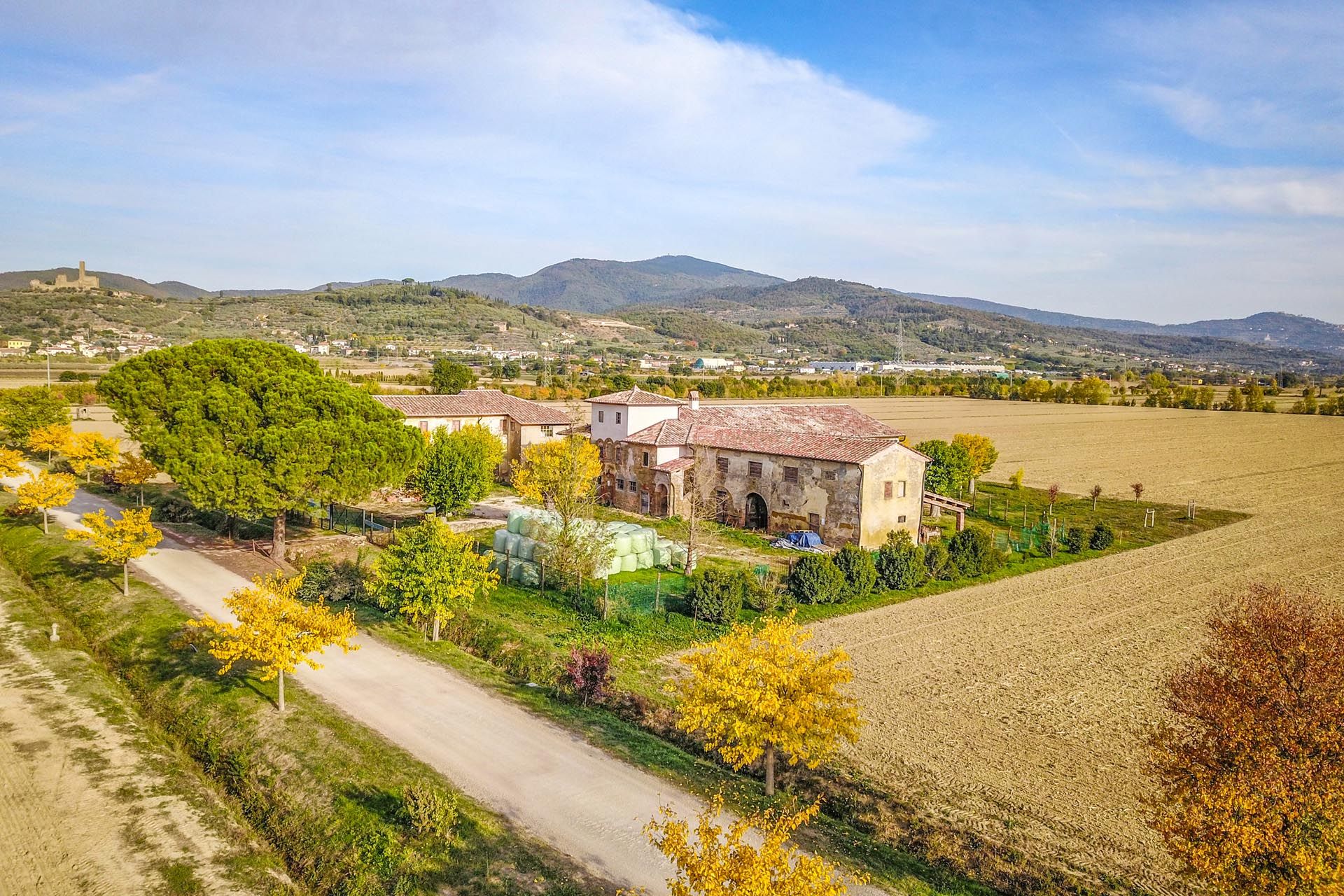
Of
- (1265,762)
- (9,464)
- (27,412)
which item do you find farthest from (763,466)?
(27,412)

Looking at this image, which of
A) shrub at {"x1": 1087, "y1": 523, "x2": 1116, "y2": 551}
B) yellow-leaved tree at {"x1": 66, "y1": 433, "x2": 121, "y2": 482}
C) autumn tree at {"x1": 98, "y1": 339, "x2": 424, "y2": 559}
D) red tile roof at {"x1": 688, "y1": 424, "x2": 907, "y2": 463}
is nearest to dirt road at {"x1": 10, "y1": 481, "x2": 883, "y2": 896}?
autumn tree at {"x1": 98, "y1": 339, "x2": 424, "y2": 559}

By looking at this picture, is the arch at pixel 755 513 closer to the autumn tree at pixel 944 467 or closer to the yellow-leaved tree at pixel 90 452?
the autumn tree at pixel 944 467

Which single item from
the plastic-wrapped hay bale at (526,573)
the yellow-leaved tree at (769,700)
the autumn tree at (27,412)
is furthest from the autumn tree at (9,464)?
the yellow-leaved tree at (769,700)

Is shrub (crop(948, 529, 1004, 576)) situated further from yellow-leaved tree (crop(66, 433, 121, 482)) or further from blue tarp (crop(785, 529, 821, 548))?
yellow-leaved tree (crop(66, 433, 121, 482))

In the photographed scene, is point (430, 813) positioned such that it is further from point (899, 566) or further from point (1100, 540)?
point (1100, 540)

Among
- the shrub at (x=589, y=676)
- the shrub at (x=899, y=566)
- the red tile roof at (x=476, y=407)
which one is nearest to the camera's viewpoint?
the shrub at (x=589, y=676)
